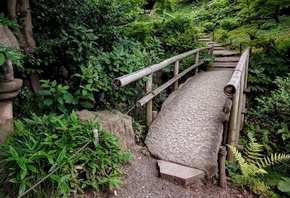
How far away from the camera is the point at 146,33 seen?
8.02 m

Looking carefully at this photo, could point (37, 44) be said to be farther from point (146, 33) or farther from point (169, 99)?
point (146, 33)

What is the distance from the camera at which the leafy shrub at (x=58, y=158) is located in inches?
80.2

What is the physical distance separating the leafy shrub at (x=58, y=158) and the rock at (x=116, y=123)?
0.24 metres

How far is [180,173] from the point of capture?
279cm

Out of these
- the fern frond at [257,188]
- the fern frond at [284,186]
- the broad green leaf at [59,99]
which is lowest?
the fern frond at [284,186]

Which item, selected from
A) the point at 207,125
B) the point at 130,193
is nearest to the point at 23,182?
the point at 130,193

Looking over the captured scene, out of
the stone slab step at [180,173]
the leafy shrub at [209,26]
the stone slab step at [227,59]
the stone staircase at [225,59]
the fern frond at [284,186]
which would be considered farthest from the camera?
the leafy shrub at [209,26]

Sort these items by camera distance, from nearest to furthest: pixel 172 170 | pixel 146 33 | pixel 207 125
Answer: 1. pixel 172 170
2. pixel 207 125
3. pixel 146 33

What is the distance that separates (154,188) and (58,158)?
1.17m

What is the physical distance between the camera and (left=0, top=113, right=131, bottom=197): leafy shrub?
2.04 metres

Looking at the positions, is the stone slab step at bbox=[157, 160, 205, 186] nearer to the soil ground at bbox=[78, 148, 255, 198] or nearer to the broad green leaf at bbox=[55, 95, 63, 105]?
the soil ground at bbox=[78, 148, 255, 198]

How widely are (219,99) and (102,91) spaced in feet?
8.12

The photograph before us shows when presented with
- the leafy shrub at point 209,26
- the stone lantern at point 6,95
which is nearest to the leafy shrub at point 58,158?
the stone lantern at point 6,95

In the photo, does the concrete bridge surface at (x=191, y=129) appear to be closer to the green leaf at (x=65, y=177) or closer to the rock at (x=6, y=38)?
the green leaf at (x=65, y=177)
